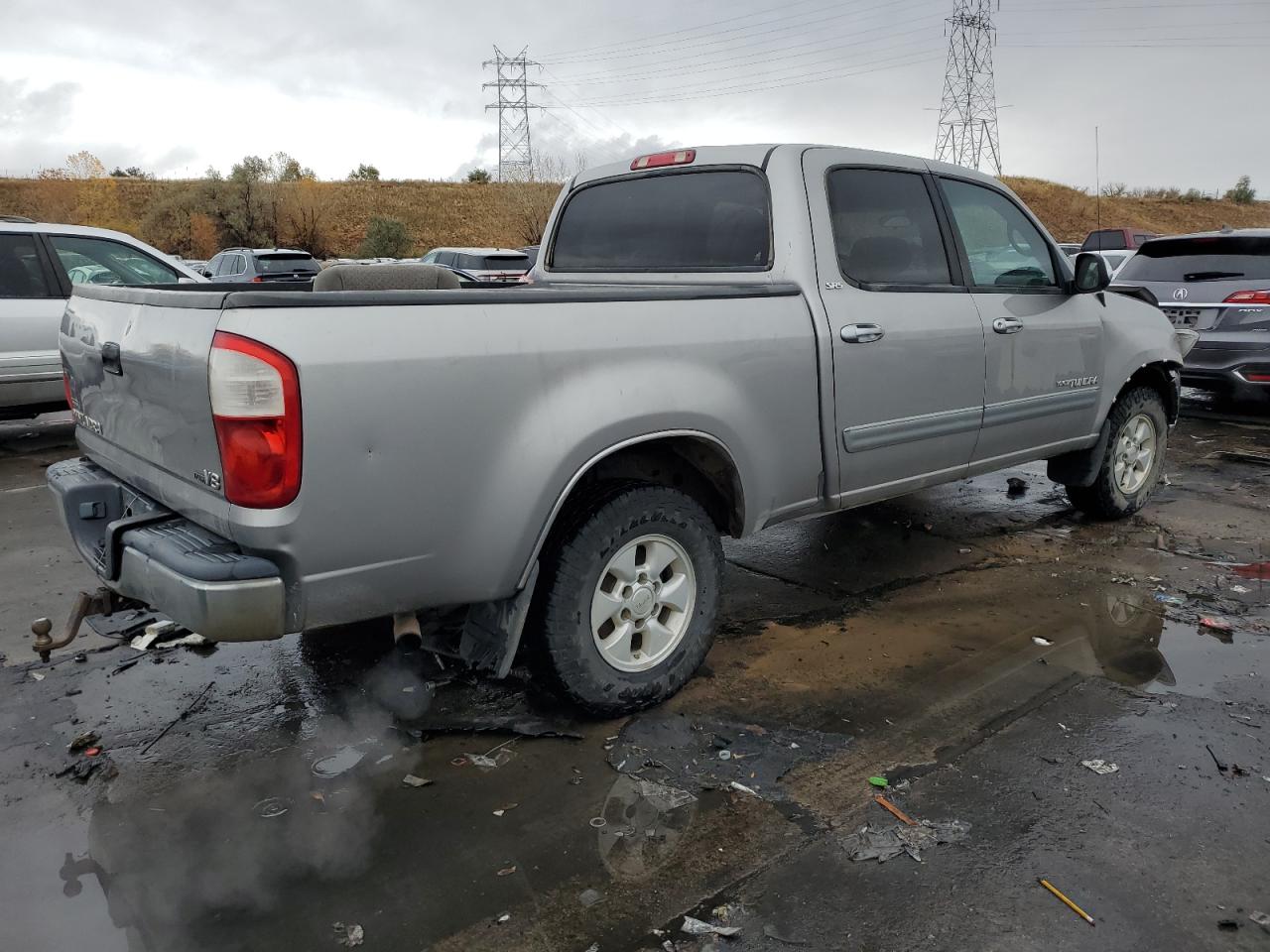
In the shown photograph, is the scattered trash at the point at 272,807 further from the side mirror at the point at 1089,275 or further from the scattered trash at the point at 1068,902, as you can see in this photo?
the side mirror at the point at 1089,275

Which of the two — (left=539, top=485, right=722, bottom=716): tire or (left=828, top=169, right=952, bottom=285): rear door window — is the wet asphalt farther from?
(left=828, top=169, right=952, bottom=285): rear door window

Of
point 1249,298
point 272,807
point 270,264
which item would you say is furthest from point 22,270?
point 270,264

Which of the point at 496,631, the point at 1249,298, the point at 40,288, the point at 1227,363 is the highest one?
the point at 40,288

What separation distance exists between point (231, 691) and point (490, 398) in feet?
5.83

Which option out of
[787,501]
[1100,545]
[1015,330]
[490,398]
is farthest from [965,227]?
[490,398]

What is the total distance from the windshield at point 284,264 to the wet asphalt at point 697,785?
1479 cm

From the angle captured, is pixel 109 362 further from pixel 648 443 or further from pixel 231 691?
pixel 648 443

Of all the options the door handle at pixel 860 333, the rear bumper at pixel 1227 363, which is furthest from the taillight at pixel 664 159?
the rear bumper at pixel 1227 363

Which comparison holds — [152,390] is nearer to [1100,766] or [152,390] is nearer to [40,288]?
[1100,766]

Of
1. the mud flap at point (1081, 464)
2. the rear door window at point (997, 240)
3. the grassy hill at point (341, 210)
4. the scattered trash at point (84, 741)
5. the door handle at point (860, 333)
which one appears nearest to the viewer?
the scattered trash at point (84, 741)

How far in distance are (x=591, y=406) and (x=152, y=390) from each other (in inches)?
51.1

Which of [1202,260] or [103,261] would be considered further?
[1202,260]

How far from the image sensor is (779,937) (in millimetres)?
2361

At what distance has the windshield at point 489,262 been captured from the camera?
17.7m
